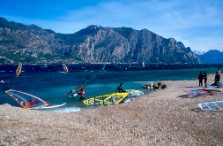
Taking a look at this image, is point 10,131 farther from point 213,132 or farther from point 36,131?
point 213,132

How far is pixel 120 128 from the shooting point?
2069 centimetres

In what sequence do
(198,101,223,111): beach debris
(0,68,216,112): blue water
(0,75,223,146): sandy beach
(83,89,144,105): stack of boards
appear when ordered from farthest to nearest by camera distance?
(0,68,216,112): blue water → (83,89,144,105): stack of boards → (198,101,223,111): beach debris → (0,75,223,146): sandy beach

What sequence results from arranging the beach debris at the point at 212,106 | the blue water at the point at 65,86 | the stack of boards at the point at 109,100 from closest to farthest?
the beach debris at the point at 212,106
the stack of boards at the point at 109,100
the blue water at the point at 65,86

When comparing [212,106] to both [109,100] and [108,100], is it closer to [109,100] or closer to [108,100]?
[109,100]

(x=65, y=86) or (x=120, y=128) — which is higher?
(x=120, y=128)

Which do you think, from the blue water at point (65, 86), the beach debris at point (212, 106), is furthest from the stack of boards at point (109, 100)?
the beach debris at point (212, 106)

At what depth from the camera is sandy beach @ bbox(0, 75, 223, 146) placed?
16844mm

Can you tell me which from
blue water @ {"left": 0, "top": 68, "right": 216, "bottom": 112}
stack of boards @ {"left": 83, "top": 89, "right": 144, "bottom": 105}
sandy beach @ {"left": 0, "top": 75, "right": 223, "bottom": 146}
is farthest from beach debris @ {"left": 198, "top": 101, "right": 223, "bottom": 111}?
blue water @ {"left": 0, "top": 68, "right": 216, "bottom": 112}

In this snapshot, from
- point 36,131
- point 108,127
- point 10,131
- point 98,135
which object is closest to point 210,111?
point 108,127

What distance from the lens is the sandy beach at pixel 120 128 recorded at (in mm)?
16844

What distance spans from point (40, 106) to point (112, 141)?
71.1ft

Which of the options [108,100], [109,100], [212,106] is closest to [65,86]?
[108,100]

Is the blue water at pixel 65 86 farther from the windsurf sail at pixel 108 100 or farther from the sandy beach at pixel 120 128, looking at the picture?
the sandy beach at pixel 120 128

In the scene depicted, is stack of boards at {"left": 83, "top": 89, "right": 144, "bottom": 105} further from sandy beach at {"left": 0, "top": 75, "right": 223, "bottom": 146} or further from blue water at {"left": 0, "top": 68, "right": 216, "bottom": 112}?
sandy beach at {"left": 0, "top": 75, "right": 223, "bottom": 146}
